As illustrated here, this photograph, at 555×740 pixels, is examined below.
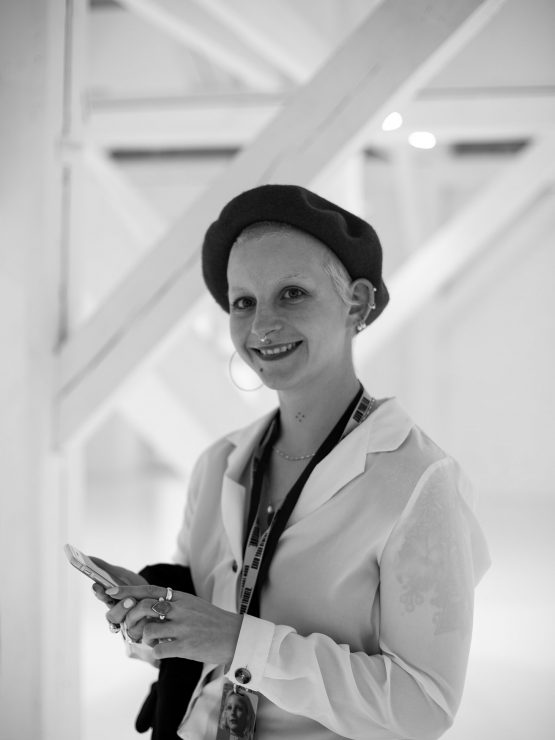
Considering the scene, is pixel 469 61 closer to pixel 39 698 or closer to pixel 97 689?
pixel 39 698

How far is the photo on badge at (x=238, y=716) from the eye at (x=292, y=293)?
804mm

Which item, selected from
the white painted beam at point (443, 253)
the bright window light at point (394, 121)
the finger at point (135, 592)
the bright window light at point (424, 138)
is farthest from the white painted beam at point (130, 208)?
the finger at point (135, 592)

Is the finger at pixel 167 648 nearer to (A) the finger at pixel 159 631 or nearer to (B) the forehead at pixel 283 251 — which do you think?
(A) the finger at pixel 159 631

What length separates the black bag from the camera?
1.72 meters

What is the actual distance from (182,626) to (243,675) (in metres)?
0.14

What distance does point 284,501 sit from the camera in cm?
164

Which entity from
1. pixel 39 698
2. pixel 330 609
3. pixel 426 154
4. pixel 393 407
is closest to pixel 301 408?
pixel 393 407

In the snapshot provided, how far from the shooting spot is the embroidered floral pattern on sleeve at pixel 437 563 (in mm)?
1388

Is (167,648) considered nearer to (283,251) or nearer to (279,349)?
(279,349)

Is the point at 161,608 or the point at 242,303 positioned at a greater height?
the point at 242,303

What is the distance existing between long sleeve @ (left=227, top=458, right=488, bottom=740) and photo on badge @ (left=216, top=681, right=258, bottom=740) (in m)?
0.13

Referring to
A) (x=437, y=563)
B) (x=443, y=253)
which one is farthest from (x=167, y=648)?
(x=443, y=253)

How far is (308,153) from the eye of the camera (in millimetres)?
2191

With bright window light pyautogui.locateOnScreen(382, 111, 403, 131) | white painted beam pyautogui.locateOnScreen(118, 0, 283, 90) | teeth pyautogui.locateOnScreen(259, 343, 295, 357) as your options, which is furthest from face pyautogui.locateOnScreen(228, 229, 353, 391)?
white painted beam pyautogui.locateOnScreen(118, 0, 283, 90)
